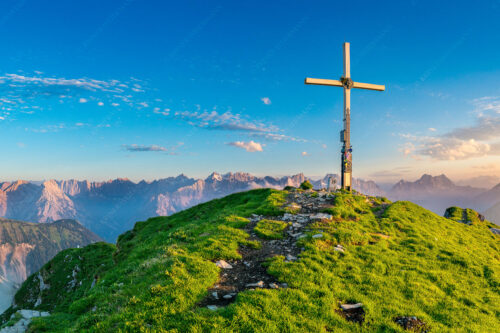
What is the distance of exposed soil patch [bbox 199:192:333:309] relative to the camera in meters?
9.73

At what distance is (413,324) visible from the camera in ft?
27.6

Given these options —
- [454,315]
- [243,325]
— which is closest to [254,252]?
[243,325]

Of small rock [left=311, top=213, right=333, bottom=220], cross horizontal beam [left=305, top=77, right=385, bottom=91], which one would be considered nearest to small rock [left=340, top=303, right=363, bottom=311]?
small rock [left=311, top=213, right=333, bottom=220]

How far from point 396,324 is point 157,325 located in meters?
8.06

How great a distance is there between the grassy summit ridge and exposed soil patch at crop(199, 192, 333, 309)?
1.37 feet

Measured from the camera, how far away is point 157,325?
24.6 ft

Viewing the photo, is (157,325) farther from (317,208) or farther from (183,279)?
(317,208)

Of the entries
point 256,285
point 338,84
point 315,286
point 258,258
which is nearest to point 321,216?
point 258,258

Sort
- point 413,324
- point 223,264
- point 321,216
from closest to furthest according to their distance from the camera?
point 413,324 < point 223,264 < point 321,216

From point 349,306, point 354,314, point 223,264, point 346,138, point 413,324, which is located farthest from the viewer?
point 346,138

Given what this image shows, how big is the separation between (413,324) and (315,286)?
3.45 meters

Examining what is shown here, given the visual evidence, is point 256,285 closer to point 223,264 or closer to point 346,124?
point 223,264

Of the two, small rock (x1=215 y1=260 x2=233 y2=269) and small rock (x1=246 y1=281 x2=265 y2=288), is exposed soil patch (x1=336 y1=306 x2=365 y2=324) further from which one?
small rock (x1=215 y1=260 x2=233 y2=269)

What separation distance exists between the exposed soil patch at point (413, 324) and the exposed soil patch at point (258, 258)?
420cm
